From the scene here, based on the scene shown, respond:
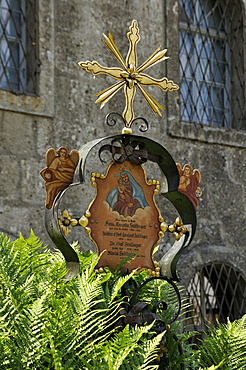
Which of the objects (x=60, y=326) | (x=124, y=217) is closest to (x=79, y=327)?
(x=60, y=326)

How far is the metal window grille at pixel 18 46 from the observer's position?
7.21 m

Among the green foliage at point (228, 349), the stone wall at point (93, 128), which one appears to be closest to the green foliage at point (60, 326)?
the green foliage at point (228, 349)

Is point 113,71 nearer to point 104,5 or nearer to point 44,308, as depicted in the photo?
point 44,308

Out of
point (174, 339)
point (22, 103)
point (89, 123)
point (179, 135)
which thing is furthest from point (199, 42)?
point (174, 339)

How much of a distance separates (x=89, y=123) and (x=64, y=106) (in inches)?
12.3

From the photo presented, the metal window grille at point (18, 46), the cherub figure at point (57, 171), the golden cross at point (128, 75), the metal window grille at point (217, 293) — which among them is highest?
the metal window grille at point (18, 46)

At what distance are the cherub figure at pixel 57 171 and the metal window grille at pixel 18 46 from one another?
2.93m

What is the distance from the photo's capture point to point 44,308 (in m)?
3.75

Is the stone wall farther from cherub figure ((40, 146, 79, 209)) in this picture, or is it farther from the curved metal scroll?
cherub figure ((40, 146, 79, 209))

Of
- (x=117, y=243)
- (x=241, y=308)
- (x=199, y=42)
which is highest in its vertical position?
(x=199, y=42)

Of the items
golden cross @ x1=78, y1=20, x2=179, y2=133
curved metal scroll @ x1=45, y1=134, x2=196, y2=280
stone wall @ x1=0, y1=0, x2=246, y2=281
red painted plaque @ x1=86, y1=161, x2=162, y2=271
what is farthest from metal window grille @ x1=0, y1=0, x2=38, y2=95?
red painted plaque @ x1=86, y1=161, x2=162, y2=271

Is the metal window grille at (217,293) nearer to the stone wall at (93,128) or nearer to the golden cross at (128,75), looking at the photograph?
the stone wall at (93,128)

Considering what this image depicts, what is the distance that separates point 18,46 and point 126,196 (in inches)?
131

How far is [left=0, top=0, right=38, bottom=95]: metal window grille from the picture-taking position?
7.21 metres
